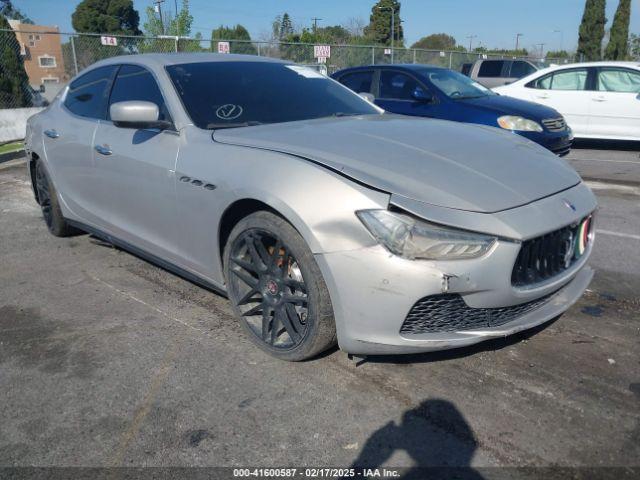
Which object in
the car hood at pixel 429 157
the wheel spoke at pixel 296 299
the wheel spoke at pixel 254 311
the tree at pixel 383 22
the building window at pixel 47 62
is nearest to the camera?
the car hood at pixel 429 157

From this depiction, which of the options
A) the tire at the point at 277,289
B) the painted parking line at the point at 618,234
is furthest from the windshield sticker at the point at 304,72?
the painted parking line at the point at 618,234

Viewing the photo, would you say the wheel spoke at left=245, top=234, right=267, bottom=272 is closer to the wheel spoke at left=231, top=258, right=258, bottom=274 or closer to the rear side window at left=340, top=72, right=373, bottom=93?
the wheel spoke at left=231, top=258, right=258, bottom=274

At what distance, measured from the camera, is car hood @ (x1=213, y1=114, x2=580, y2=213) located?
2.61 meters

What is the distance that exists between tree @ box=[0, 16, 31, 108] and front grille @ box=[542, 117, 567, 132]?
1126 centimetres

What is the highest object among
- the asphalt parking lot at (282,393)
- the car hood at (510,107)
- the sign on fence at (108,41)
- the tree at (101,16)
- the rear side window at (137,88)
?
the tree at (101,16)

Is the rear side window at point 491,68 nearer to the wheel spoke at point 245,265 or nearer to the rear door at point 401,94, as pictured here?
the rear door at point 401,94

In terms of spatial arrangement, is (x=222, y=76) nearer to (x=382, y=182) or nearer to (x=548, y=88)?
(x=382, y=182)

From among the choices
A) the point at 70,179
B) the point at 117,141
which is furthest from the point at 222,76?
the point at 70,179

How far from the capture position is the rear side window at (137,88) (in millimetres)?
3742

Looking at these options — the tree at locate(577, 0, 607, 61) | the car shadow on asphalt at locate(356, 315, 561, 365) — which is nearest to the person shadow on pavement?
the car shadow on asphalt at locate(356, 315, 561, 365)

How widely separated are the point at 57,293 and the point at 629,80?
9.96 m

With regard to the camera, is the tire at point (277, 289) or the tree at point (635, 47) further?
the tree at point (635, 47)

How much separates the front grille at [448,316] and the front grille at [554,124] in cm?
587

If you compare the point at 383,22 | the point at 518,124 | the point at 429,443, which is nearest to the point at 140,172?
the point at 429,443
